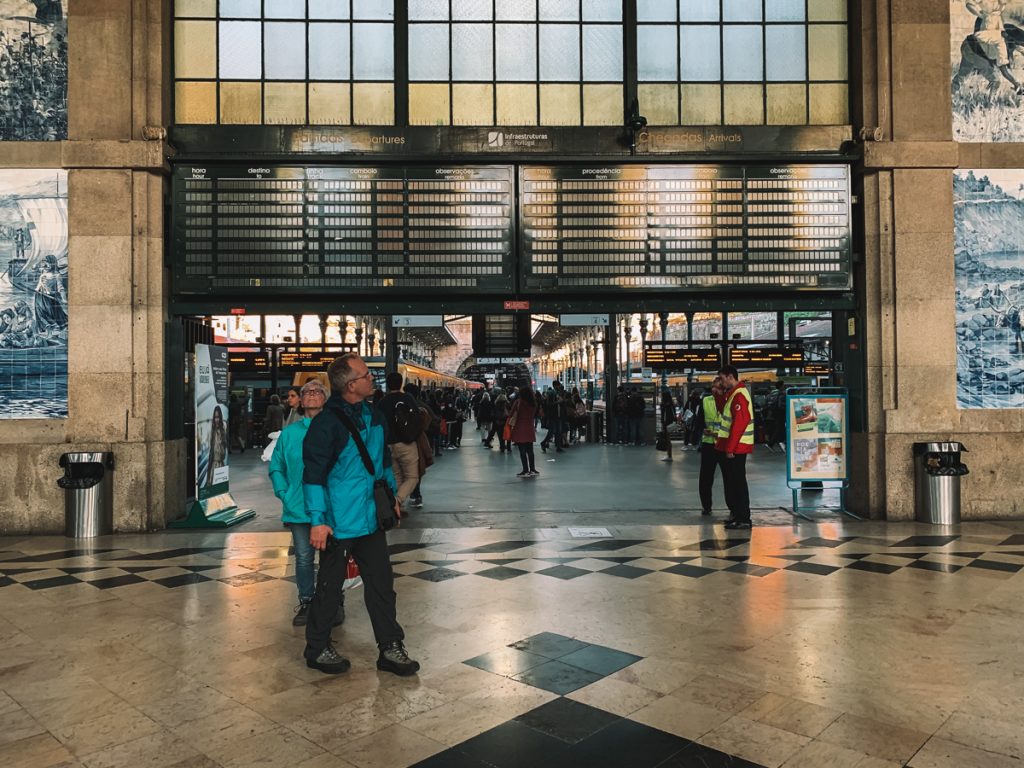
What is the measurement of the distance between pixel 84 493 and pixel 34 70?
472 cm

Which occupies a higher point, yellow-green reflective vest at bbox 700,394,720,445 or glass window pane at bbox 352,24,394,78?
glass window pane at bbox 352,24,394,78

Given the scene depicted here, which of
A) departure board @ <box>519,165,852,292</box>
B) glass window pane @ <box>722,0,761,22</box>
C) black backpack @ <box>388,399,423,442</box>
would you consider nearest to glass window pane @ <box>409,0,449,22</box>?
departure board @ <box>519,165,852,292</box>

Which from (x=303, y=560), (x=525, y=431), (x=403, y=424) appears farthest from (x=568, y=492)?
(x=303, y=560)

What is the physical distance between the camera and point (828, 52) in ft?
32.1

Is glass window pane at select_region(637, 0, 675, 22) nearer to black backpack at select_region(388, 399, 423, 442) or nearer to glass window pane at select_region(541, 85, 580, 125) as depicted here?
glass window pane at select_region(541, 85, 580, 125)

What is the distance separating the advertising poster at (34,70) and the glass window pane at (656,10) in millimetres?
6603

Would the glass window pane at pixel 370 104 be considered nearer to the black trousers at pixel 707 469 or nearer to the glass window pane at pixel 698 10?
the glass window pane at pixel 698 10

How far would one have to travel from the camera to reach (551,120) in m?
9.78

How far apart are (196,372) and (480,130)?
14.2 ft

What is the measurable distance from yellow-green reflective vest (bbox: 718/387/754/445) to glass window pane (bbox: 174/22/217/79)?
712 cm

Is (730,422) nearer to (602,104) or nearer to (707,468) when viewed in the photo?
(707,468)

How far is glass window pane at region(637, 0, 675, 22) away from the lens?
9.80m

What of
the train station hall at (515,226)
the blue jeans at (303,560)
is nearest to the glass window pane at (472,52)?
the train station hall at (515,226)

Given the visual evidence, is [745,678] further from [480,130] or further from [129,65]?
[129,65]
